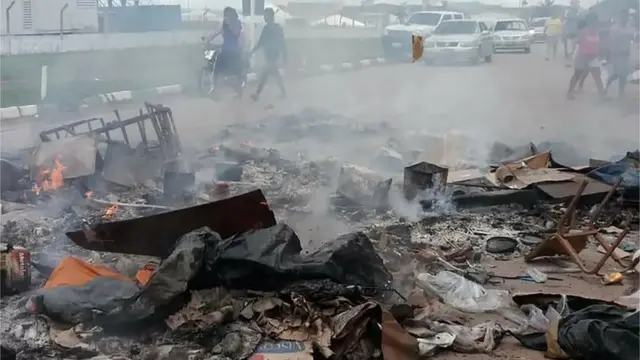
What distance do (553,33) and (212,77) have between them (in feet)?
33.0

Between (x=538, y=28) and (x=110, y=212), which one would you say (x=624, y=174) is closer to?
(x=110, y=212)

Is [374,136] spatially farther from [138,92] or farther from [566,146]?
[138,92]

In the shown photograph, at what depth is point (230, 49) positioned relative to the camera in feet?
41.7

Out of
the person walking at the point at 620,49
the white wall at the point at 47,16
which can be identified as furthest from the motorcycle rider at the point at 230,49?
the person walking at the point at 620,49

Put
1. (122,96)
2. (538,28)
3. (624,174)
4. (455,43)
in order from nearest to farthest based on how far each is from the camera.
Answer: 1. (624,174)
2. (122,96)
3. (455,43)
4. (538,28)

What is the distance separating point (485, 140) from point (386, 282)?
5.63 m

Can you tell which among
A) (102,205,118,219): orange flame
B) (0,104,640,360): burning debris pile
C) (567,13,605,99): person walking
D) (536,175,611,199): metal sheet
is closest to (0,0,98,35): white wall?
(0,104,640,360): burning debris pile

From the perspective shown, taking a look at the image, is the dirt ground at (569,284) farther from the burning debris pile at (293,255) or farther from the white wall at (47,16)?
the white wall at (47,16)

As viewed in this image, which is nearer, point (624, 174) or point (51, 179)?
point (51, 179)

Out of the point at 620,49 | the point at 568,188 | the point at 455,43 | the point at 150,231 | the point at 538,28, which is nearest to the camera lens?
the point at 150,231

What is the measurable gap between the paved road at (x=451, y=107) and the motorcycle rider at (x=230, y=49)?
561 mm

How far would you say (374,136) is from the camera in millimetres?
9930

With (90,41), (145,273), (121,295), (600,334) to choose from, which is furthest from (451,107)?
(121,295)

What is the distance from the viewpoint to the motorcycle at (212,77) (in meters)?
13.1
